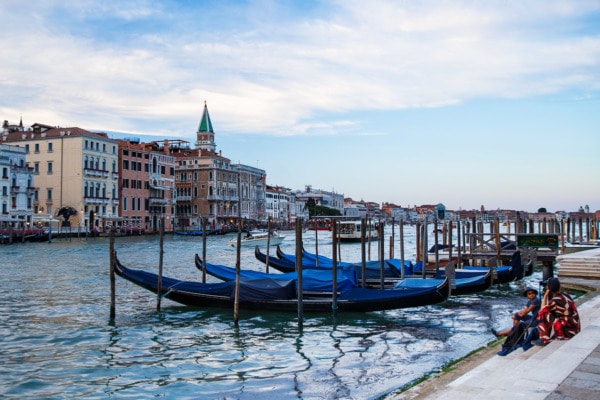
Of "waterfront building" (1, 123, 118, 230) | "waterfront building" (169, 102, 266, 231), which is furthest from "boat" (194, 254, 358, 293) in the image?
"waterfront building" (169, 102, 266, 231)

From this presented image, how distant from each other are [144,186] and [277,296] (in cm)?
4219

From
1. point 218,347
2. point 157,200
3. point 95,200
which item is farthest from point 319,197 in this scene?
point 218,347

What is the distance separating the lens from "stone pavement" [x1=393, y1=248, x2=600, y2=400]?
3.79m

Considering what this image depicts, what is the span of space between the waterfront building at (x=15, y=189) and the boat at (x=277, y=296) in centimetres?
3001

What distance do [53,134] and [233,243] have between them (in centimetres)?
1774

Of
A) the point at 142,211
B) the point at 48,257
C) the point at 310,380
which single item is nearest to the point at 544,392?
the point at 310,380

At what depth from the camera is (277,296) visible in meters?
10.1

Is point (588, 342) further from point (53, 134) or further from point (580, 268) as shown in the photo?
point (53, 134)

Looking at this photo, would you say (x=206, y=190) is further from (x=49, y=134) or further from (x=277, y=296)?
(x=277, y=296)

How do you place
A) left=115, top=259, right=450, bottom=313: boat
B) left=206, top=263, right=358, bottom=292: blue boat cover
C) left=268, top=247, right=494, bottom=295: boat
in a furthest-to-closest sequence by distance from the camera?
left=268, top=247, right=494, bottom=295: boat < left=206, top=263, right=358, bottom=292: blue boat cover < left=115, top=259, right=450, bottom=313: boat

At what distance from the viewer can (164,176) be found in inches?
2101

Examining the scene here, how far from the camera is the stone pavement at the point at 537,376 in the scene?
3.79 metres

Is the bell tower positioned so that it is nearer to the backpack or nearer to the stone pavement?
the backpack

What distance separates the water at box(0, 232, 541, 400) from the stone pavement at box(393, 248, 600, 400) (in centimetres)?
139
